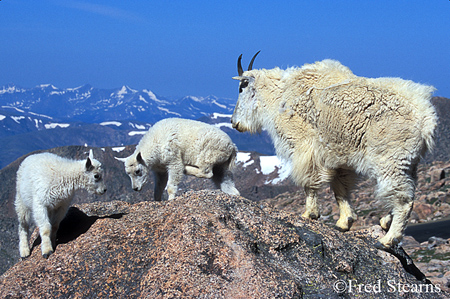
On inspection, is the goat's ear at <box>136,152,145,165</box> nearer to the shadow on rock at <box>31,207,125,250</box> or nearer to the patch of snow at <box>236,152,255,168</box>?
the shadow on rock at <box>31,207,125,250</box>

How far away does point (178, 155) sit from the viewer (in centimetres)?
962

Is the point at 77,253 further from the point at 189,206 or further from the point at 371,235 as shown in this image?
the point at 371,235

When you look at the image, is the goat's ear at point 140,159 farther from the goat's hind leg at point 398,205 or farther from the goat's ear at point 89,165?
the goat's hind leg at point 398,205

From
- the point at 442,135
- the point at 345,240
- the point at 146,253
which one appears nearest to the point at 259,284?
the point at 146,253

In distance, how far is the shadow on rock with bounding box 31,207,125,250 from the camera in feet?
23.1

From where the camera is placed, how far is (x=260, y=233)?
246 inches

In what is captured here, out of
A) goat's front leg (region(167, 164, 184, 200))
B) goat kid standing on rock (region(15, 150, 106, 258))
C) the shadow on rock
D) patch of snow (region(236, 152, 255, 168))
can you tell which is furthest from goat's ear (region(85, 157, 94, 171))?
patch of snow (region(236, 152, 255, 168))

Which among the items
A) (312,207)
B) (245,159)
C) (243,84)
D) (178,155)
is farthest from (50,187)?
(245,159)

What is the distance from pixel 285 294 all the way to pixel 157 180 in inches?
213

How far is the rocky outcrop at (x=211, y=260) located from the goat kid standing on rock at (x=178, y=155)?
2440 millimetres

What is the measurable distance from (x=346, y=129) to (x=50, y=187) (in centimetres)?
434

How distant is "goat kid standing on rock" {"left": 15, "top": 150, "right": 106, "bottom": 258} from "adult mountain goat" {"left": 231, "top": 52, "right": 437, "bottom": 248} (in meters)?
2.97

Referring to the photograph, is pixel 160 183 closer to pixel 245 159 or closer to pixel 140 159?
pixel 140 159

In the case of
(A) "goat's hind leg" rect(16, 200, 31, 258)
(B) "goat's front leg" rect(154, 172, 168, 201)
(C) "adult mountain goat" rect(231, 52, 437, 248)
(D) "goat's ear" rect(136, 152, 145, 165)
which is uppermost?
(C) "adult mountain goat" rect(231, 52, 437, 248)
